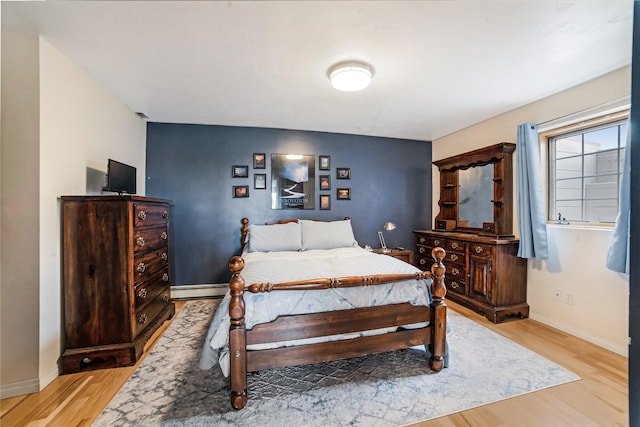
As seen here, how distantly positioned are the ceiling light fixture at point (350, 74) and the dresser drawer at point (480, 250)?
218 cm

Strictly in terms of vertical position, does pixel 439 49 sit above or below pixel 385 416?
above

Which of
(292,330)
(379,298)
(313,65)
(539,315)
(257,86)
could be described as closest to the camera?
(292,330)

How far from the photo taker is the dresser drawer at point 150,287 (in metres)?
2.27

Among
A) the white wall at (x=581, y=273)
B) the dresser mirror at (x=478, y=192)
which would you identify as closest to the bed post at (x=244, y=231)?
the dresser mirror at (x=478, y=192)

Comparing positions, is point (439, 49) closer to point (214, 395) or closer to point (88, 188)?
point (214, 395)

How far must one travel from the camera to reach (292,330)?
1755 mm

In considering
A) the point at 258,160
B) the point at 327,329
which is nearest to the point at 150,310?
the point at 327,329

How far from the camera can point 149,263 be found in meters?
2.50

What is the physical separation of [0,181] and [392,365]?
2.99m

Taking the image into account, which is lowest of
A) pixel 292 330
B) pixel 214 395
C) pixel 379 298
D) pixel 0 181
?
pixel 214 395

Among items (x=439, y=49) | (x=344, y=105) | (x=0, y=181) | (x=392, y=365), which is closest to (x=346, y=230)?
(x=344, y=105)

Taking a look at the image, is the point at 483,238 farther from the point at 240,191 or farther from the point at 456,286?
the point at 240,191

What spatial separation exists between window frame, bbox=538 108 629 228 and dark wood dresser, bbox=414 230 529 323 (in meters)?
0.51

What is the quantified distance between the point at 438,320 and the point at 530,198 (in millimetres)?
1763
